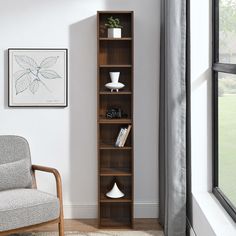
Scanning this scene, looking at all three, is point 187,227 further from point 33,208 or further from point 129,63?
point 129,63

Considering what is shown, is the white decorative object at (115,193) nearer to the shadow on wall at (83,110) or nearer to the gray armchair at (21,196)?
the shadow on wall at (83,110)

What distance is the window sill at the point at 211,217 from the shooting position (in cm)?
278

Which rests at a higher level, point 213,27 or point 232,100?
point 213,27

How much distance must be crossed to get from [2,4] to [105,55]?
38.1 inches

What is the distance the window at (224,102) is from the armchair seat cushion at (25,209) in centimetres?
117

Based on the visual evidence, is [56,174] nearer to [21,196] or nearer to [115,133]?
[21,196]

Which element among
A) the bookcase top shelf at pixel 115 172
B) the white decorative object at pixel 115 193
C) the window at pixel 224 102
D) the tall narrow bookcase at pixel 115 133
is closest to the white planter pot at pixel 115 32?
the tall narrow bookcase at pixel 115 133

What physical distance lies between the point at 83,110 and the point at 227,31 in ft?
5.15

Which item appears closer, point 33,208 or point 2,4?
point 33,208

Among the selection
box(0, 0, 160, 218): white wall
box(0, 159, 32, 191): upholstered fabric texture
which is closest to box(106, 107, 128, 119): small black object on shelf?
box(0, 0, 160, 218): white wall

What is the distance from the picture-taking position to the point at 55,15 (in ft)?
13.8

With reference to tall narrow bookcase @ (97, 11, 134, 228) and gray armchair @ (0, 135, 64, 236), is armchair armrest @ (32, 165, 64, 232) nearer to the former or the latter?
gray armchair @ (0, 135, 64, 236)

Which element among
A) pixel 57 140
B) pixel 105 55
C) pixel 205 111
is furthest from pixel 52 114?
pixel 205 111

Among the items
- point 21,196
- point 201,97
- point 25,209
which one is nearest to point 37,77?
point 21,196
